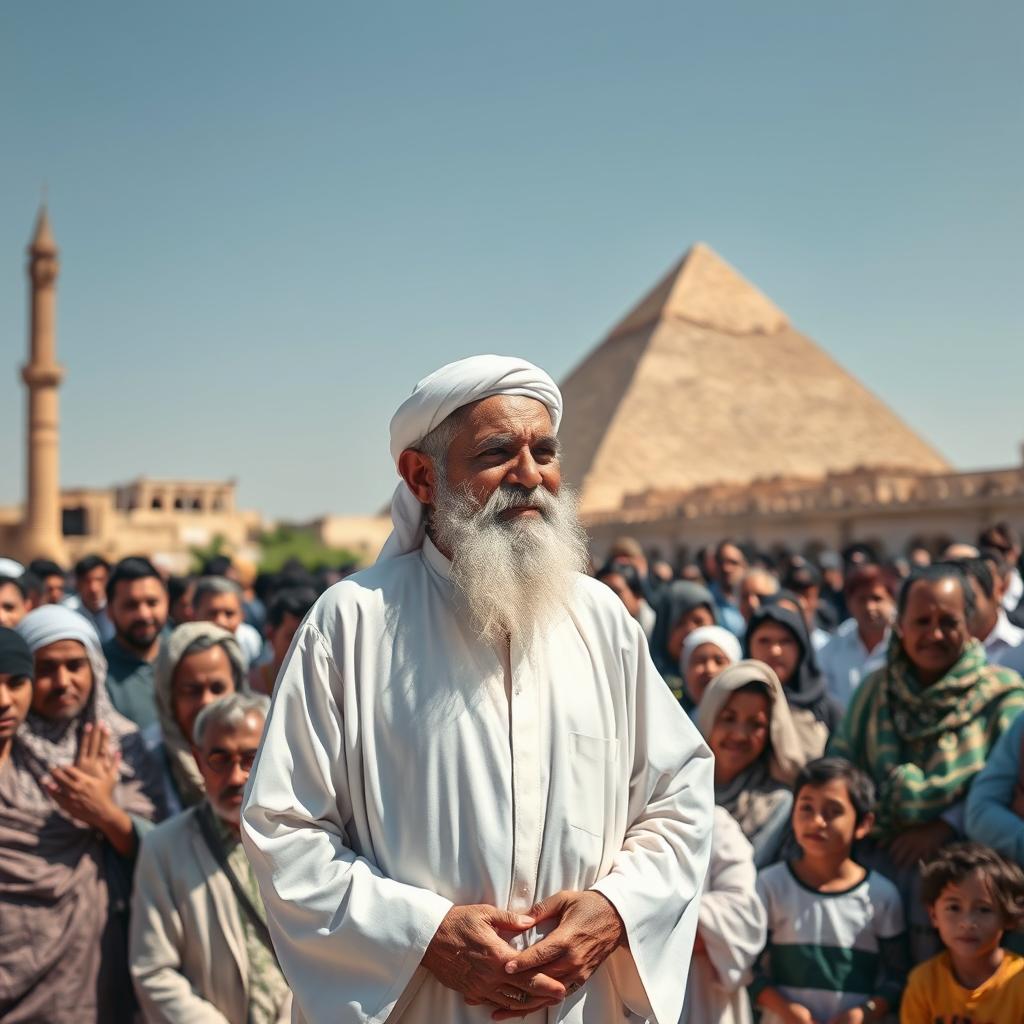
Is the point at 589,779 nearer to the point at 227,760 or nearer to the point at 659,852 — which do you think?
the point at 659,852

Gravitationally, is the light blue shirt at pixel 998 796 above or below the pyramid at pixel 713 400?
above

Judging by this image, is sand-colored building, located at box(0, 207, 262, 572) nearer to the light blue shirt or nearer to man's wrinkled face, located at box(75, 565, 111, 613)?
man's wrinkled face, located at box(75, 565, 111, 613)

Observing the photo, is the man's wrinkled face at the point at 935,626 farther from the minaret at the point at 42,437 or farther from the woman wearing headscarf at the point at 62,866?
the minaret at the point at 42,437

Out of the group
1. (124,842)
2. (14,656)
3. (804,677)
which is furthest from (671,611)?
(14,656)

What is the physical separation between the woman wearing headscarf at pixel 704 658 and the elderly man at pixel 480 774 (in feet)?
6.35

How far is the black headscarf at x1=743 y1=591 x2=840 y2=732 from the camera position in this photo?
3.89m

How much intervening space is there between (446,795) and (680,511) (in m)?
32.7

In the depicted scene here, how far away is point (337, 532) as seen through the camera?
164 feet

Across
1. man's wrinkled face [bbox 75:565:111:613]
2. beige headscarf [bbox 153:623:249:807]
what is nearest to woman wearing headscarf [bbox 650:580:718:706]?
beige headscarf [bbox 153:623:249:807]

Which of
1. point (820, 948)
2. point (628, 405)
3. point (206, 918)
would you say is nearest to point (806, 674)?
point (820, 948)

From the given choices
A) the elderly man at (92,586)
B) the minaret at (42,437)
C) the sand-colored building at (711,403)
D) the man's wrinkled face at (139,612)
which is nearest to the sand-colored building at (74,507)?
the minaret at (42,437)

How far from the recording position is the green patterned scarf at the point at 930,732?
305 centimetres

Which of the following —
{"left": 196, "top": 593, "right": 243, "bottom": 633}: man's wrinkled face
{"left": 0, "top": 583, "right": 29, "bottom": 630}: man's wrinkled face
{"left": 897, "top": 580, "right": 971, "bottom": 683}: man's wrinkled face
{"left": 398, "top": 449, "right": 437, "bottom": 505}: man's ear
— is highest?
{"left": 398, "top": 449, "right": 437, "bottom": 505}: man's ear

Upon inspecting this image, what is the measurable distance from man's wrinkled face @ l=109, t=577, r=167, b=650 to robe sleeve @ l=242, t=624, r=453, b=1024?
279 centimetres
